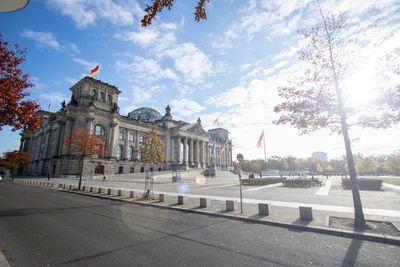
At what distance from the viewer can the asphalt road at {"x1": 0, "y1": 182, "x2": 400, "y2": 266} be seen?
16.5ft

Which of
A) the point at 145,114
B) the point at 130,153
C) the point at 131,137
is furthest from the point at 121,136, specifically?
the point at 145,114

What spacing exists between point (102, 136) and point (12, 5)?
211 feet

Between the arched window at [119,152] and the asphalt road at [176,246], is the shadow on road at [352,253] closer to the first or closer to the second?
the asphalt road at [176,246]

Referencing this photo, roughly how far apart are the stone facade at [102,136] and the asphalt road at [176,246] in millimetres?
42722

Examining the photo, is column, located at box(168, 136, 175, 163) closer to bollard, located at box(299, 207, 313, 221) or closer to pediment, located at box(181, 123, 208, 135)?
pediment, located at box(181, 123, 208, 135)

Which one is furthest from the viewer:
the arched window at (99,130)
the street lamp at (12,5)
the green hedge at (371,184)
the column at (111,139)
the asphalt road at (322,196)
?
the column at (111,139)

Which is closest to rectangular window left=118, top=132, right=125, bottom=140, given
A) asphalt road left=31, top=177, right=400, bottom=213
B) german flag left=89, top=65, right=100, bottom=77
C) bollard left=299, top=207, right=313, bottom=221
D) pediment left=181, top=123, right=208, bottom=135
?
german flag left=89, top=65, right=100, bottom=77

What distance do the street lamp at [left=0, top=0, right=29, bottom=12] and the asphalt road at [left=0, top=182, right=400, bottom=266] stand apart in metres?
5.25

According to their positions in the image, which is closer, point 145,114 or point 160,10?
point 160,10

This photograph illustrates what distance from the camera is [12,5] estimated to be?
346 cm

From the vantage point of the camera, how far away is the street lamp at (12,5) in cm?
336

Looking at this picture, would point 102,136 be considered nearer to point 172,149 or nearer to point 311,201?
point 172,149

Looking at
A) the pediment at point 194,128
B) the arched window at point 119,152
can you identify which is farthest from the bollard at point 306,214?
the pediment at point 194,128

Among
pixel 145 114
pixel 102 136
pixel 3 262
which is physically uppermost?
pixel 145 114
